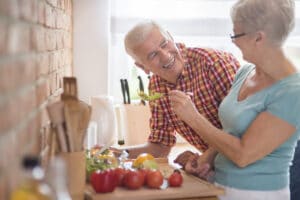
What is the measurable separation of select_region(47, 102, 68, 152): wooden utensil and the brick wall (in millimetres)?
34

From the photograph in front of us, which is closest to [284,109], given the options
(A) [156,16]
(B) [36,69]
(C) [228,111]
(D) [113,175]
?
(C) [228,111]

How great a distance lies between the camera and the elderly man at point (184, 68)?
69.2 inches

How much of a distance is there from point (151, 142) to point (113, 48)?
40.1 inches

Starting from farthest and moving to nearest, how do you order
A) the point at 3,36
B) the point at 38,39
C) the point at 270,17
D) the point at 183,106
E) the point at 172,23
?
the point at 172,23 → the point at 183,106 → the point at 270,17 → the point at 38,39 → the point at 3,36

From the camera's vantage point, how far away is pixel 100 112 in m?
2.06

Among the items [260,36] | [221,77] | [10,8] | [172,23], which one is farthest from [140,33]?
[172,23]

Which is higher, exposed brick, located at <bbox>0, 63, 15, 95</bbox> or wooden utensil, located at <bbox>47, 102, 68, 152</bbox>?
exposed brick, located at <bbox>0, 63, 15, 95</bbox>

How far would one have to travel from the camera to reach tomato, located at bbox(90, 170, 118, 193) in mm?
1353

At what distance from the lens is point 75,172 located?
1246mm

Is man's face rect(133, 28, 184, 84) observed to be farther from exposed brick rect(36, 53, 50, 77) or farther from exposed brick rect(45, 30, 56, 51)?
exposed brick rect(36, 53, 50, 77)

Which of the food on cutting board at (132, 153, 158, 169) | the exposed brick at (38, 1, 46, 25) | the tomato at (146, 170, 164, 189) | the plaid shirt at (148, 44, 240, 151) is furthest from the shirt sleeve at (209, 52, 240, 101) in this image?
the exposed brick at (38, 1, 46, 25)

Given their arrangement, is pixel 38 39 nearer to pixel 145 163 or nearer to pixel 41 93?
pixel 41 93

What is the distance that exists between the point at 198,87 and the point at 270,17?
417 mm

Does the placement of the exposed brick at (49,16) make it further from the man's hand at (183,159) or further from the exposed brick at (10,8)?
the man's hand at (183,159)
